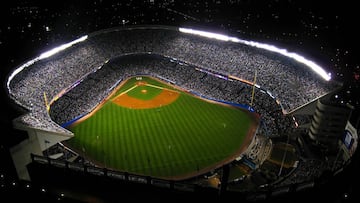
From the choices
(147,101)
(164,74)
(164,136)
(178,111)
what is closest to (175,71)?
(164,74)

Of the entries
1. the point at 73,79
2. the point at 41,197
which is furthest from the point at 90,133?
the point at 41,197

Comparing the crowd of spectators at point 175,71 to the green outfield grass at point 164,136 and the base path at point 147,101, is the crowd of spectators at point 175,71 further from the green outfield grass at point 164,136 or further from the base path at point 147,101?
the green outfield grass at point 164,136

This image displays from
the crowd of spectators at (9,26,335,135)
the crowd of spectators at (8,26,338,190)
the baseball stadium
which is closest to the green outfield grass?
the baseball stadium

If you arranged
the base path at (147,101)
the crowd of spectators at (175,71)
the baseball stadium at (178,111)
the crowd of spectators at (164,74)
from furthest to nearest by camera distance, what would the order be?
the base path at (147,101) < the crowd of spectators at (175,71) < the crowd of spectators at (164,74) < the baseball stadium at (178,111)

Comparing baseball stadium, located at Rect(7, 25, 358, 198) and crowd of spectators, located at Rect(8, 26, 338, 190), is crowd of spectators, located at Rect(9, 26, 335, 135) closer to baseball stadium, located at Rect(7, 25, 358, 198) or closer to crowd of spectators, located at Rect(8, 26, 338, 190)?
crowd of spectators, located at Rect(8, 26, 338, 190)

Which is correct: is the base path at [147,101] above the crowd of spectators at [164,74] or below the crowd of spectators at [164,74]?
below

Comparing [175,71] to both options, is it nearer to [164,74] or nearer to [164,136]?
[164,74]

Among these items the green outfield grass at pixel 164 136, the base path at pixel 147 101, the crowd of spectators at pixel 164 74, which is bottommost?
the green outfield grass at pixel 164 136

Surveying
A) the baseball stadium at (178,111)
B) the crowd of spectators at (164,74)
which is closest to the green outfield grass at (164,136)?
the baseball stadium at (178,111)

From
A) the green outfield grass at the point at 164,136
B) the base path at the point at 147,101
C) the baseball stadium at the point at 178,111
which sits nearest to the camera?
the baseball stadium at the point at 178,111
